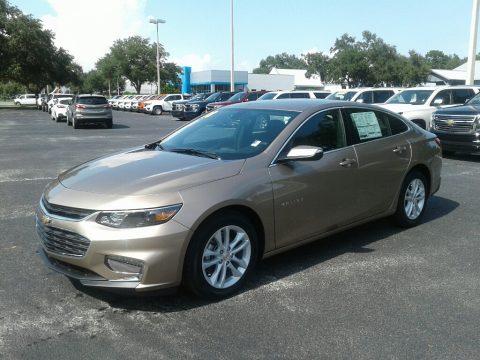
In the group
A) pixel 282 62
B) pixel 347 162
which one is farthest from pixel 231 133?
pixel 282 62

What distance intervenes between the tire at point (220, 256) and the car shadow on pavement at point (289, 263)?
0.14m

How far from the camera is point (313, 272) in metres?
4.70

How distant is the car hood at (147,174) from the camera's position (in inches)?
151

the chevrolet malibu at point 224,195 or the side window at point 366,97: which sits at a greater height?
the side window at point 366,97

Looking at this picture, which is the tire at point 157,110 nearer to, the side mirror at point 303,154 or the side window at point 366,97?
the side window at point 366,97

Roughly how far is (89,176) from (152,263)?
106cm

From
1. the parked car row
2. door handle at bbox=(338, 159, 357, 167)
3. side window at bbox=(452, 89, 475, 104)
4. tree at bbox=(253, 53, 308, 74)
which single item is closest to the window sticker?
door handle at bbox=(338, 159, 357, 167)

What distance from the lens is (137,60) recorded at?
7400cm

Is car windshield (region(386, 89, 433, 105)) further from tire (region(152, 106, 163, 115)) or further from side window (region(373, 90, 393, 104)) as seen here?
tire (region(152, 106, 163, 115))

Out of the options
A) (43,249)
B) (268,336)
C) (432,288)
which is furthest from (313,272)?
(43,249)

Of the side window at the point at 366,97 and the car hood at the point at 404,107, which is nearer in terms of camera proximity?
the car hood at the point at 404,107

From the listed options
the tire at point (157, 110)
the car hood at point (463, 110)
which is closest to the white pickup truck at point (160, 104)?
the tire at point (157, 110)

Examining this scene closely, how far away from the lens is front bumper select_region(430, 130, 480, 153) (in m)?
11.6

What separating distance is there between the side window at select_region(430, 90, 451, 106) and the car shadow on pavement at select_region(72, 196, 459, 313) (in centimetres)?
872
